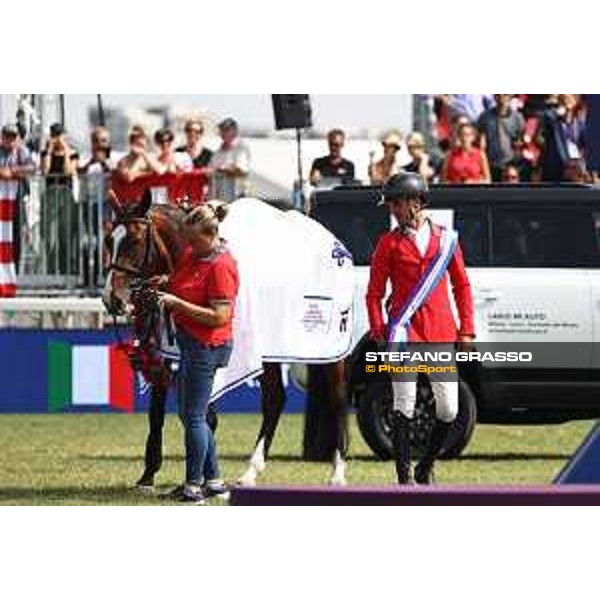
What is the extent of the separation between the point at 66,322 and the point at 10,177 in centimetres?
147

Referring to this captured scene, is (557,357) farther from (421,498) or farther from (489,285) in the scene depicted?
(421,498)

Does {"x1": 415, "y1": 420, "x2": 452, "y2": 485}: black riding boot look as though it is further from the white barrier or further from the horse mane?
the white barrier

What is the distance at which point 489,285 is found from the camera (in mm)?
17938

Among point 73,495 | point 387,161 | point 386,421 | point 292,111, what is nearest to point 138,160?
point 387,161

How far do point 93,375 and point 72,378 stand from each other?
34 centimetres

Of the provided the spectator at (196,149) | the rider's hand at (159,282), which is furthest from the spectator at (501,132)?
the rider's hand at (159,282)

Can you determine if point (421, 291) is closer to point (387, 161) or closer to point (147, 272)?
point (147, 272)

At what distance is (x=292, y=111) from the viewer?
18.4 m

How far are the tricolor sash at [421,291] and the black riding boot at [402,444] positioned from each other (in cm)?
54

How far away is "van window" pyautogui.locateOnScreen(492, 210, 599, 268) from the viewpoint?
18.1 meters

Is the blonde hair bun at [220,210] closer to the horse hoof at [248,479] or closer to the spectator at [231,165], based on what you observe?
the horse hoof at [248,479]
